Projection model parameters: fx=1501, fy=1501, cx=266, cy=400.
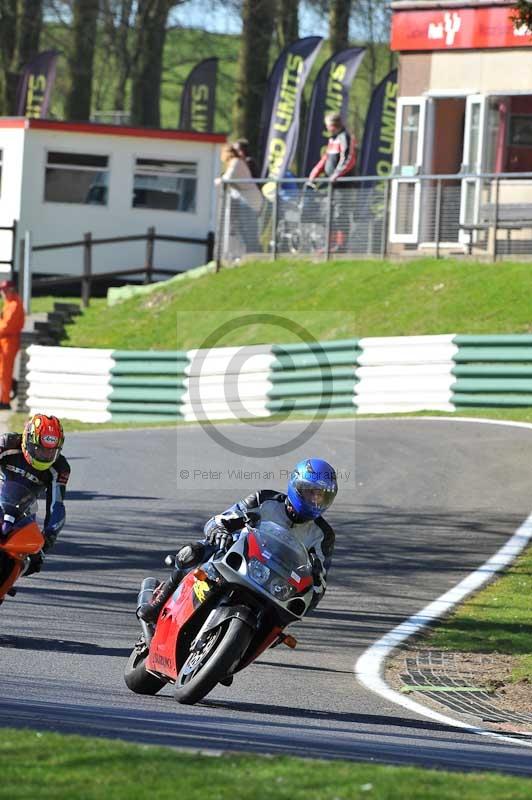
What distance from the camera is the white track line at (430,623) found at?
8523mm

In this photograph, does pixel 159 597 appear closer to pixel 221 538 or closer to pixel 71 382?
pixel 221 538

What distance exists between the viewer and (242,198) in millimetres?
27375

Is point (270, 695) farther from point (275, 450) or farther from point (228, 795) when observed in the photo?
point (275, 450)

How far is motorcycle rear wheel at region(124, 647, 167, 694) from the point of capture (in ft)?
27.7

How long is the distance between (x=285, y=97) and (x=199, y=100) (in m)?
6.38

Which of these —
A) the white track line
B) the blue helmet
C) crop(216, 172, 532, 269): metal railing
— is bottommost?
the white track line

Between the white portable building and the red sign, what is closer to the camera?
the red sign

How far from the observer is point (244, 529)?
8.40m

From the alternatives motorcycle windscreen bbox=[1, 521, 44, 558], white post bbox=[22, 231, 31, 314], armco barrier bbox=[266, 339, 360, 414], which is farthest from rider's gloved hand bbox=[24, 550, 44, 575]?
white post bbox=[22, 231, 31, 314]

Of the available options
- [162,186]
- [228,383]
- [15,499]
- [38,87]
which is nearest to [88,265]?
[162,186]

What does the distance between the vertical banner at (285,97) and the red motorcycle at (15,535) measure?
22244 millimetres

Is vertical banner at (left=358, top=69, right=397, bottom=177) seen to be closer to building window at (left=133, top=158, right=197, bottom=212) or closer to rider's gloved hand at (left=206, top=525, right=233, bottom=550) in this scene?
building window at (left=133, top=158, right=197, bottom=212)

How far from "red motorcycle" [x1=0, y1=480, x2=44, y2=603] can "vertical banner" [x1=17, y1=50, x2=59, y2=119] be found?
96.0 ft

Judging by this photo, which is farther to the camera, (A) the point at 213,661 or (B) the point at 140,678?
(B) the point at 140,678
